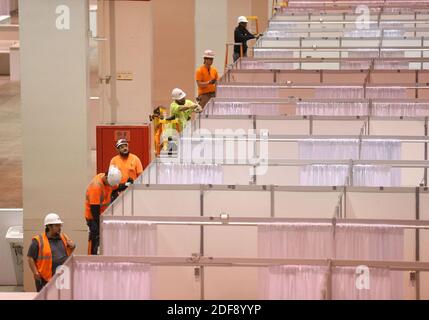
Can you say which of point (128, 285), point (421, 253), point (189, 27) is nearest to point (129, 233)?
point (128, 285)

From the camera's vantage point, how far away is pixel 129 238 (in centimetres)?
1227

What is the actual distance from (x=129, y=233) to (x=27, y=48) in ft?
19.2

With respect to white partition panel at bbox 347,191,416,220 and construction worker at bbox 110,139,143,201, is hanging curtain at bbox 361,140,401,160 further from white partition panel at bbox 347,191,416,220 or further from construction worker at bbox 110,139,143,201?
construction worker at bbox 110,139,143,201

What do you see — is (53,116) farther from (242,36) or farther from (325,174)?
(242,36)

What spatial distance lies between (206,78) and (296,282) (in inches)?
560

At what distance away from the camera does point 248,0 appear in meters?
33.9

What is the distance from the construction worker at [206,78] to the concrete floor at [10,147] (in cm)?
471

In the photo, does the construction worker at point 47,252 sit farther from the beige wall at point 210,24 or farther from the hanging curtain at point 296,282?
the beige wall at point 210,24

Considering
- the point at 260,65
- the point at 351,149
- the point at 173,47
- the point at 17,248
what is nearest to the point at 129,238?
the point at 351,149

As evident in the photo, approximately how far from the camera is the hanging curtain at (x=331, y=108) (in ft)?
63.5

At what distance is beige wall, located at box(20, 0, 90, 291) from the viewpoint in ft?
56.0

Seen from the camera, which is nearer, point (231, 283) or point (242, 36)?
point (231, 283)

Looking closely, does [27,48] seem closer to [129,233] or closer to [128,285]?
[129,233]

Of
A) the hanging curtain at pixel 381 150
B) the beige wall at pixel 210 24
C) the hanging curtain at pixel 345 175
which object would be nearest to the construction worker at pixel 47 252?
the hanging curtain at pixel 345 175
